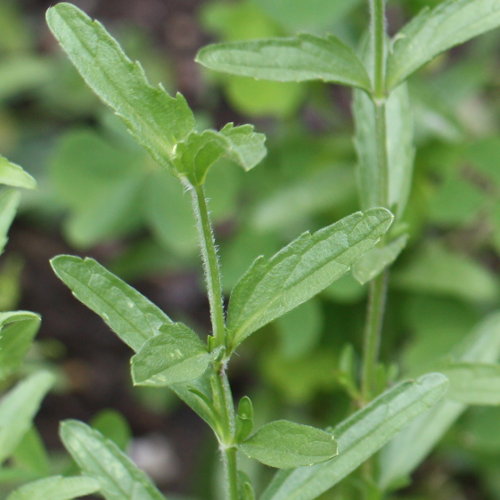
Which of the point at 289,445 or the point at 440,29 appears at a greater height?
the point at 440,29

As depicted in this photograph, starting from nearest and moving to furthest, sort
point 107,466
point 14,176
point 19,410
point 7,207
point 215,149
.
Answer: point 215,149
point 14,176
point 7,207
point 107,466
point 19,410

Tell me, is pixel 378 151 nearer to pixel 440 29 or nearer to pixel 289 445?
pixel 440 29

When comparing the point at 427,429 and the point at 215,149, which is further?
the point at 427,429

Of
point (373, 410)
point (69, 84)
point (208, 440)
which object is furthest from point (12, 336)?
point (69, 84)

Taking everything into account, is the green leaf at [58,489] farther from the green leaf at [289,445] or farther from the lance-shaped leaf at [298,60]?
the lance-shaped leaf at [298,60]

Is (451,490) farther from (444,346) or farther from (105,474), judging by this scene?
(105,474)

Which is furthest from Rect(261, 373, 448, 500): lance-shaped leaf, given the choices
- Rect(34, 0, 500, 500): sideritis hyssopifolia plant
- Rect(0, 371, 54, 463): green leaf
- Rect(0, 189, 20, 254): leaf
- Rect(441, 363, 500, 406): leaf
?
Rect(0, 189, 20, 254): leaf

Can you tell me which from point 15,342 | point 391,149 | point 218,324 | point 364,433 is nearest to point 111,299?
point 218,324

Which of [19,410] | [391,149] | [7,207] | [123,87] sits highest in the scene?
[391,149]
